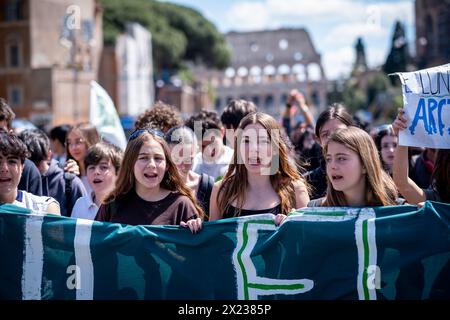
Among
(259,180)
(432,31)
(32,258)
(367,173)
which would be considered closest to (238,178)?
(259,180)

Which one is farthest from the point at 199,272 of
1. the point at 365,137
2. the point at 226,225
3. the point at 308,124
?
the point at 308,124

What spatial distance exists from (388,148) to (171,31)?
61.7 m

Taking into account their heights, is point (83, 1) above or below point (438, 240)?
above

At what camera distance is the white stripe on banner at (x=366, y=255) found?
396cm

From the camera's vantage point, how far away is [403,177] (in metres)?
4.33

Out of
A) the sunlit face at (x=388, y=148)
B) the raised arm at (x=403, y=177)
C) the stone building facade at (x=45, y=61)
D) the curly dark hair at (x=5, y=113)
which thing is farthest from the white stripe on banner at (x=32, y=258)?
the stone building facade at (x=45, y=61)

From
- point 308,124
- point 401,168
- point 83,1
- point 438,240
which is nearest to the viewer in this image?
point 438,240

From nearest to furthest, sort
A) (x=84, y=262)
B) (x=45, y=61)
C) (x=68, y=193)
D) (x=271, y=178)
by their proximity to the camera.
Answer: (x=84, y=262), (x=271, y=178), (x=68, y=193), (x=45, y=61)

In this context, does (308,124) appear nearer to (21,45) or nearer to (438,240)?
(438,240)

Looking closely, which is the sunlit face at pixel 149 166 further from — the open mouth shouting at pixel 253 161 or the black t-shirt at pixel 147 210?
the open mouth shouting at pixel 253 161

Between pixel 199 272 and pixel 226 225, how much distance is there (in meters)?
0.31

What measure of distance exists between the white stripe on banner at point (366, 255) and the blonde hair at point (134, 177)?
1.02 meters

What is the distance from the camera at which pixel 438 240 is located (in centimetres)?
394

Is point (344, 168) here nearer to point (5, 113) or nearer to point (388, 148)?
point (388, 148)
